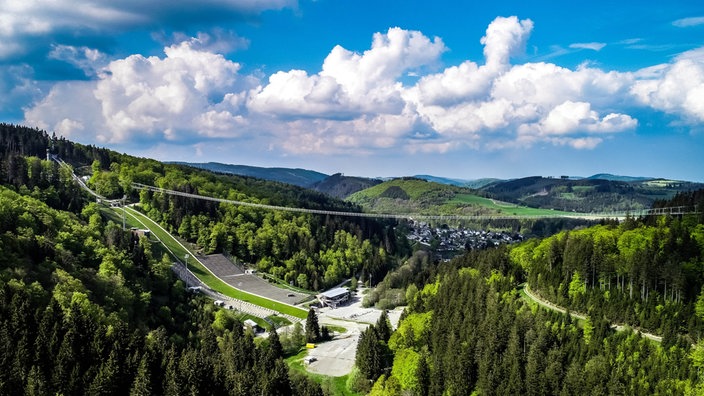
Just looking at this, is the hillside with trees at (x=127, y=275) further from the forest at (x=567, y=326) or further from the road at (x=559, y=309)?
the road at (x=559, y=309)

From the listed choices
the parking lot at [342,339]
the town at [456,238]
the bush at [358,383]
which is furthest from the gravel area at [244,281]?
the town at [456,238]

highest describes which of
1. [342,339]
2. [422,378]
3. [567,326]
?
[567,326]

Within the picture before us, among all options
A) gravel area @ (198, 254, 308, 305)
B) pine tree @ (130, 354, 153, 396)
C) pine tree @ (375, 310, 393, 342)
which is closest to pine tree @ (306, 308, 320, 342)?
pine tree @ (375, 310, 393, 342)

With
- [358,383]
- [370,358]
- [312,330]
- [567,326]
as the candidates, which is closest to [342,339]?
[312,330]

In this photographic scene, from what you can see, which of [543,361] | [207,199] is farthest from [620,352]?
[207,199]

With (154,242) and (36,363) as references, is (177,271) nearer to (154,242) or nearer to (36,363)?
(154,242)

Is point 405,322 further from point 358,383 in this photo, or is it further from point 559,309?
point 559,309

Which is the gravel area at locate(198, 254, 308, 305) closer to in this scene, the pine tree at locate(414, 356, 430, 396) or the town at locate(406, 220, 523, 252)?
the pine tree at locate(414, 356, 430, 396)
